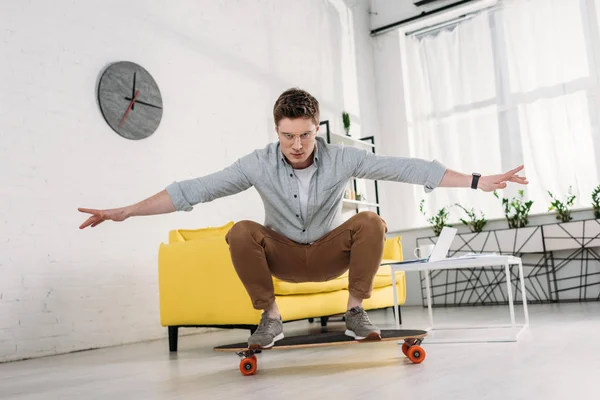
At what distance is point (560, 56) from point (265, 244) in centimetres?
504

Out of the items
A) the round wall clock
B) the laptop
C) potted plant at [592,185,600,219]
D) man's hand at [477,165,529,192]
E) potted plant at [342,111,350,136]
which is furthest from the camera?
potted plant at [342,111,350,136]

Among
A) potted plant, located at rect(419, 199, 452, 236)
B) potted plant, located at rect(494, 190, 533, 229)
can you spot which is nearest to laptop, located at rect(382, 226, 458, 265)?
potted plant, located at rect(494, 190, 533, 229)

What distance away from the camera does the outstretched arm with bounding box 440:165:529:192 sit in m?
1.88

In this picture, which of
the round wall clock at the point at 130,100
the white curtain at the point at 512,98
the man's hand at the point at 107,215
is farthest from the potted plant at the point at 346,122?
the man's hand at the point at 107,215

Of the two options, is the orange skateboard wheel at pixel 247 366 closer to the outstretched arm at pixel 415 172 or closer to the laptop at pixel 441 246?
the outstretched arm at pixel 415 172

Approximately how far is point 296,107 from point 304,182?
11.6 inches

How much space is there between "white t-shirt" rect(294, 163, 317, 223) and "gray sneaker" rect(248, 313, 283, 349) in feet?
1.29

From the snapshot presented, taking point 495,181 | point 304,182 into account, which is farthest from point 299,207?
point 495,181

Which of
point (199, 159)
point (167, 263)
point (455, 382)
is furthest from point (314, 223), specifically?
point (199, 159)

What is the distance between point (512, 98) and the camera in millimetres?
6156

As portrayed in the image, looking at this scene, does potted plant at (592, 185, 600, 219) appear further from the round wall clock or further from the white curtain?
the round wall clock

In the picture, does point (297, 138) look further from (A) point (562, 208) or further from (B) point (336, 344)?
(A) point (562, 208)

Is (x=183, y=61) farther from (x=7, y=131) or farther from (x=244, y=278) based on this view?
(x=244, y=278)

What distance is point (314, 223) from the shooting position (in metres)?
2.15
